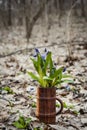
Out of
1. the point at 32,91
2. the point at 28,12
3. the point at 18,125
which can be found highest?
the point at 28,12

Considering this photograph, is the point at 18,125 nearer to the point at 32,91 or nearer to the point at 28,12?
the point at 32,91

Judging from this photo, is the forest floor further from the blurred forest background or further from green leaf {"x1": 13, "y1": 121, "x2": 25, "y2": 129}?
the blurred forest background

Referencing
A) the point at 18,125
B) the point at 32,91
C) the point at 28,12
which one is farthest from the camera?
the point at 28,12

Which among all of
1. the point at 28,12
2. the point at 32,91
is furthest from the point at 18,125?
the point at 28,12

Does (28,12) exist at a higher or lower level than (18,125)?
higher

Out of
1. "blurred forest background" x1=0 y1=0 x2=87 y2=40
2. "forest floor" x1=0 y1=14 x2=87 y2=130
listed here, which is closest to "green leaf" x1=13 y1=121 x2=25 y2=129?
"forest floor" x1=0 y1=14 x2=87 y2=130

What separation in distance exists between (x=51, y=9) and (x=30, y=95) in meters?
18.0

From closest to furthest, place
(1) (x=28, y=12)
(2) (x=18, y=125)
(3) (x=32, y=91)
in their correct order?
1. (2) (x=18, y=125)
2. (3) (x=32, y=91)
3. (1) (x=28, y=12)

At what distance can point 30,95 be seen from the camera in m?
5.24

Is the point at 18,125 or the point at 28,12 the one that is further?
the point at 28,12

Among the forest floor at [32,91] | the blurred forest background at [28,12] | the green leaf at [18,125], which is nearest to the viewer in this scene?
the green leaf at [18,125]

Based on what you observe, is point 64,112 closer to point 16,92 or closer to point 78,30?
point 16,92

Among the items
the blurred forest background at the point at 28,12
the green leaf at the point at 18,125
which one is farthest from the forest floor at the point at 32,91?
the blurred forest background at the point at 28,12

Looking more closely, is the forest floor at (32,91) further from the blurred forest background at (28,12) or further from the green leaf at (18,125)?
the blurred forest background at (28,12)
